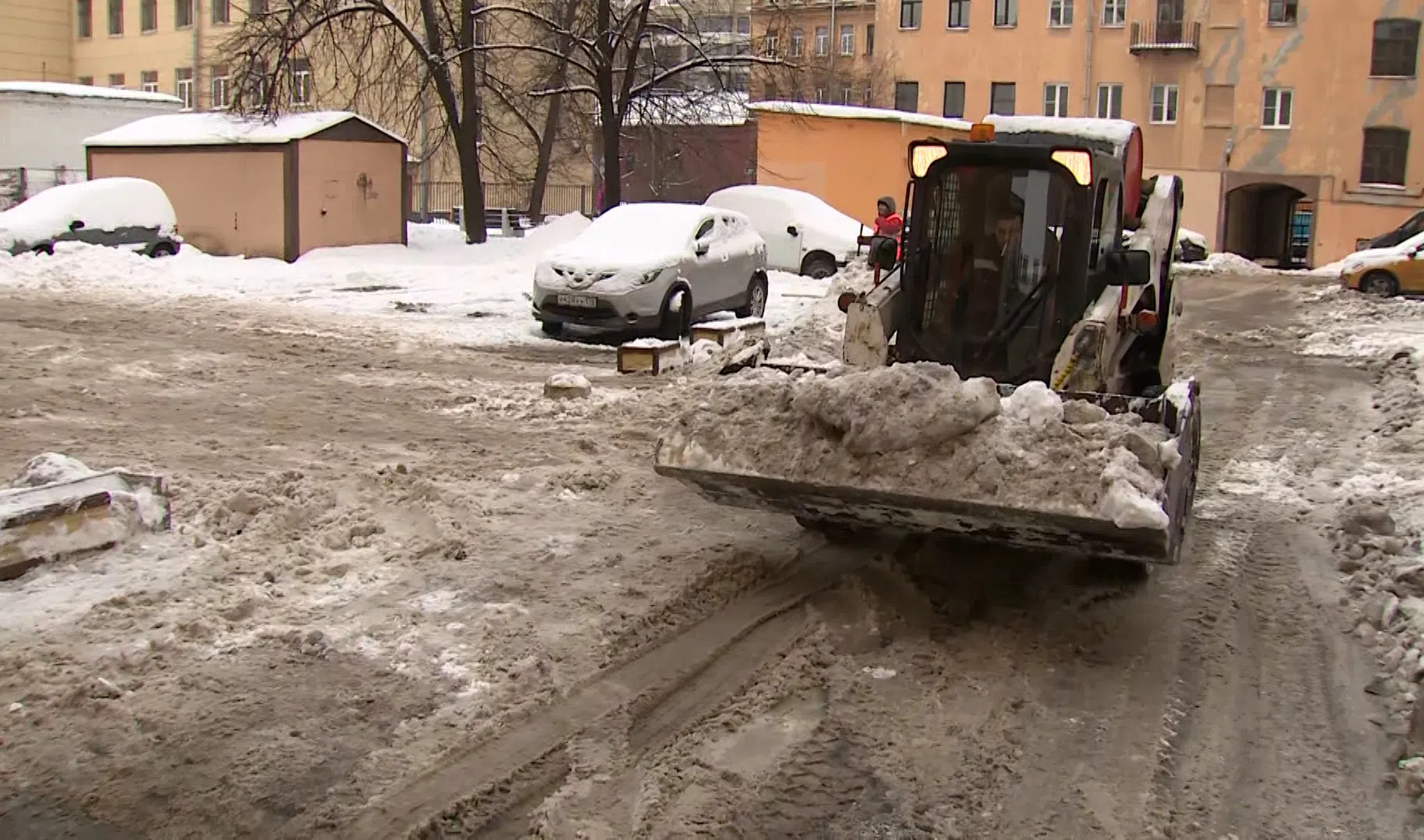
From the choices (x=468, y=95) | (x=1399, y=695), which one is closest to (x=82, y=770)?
(x=1399, y=695)

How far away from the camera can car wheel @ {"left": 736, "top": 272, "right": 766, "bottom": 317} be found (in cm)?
1684

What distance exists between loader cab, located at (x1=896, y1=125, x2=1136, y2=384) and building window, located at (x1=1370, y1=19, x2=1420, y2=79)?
130 feet

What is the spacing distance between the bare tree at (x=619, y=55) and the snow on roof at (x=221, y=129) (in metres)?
3.58

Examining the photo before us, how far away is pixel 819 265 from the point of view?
23344 mm

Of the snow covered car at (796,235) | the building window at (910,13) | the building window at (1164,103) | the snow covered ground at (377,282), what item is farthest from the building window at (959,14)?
the snow covered car at (796,235)

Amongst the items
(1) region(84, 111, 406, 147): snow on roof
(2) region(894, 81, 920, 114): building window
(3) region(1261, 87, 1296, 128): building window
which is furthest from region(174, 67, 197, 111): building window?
(3) region(1261, 87, 1296, 128): building window

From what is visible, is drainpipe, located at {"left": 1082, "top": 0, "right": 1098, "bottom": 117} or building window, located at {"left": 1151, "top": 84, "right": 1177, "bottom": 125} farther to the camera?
drainpipe, located at {"left": 1082, "top": 0, "right": 1098, "bottom": 117}

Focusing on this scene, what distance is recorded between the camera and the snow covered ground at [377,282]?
16.8 m

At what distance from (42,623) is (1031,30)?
1806 inches

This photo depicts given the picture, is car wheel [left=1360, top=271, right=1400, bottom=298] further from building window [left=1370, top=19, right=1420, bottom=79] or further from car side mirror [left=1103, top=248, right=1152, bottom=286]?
car side mirror [left=1103, top=248, right=1152, bottom=286]

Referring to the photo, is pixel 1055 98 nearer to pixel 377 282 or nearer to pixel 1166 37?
pixel 1166 37

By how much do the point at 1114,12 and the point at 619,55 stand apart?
969 inches

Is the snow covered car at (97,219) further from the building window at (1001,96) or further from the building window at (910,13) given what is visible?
the building window at (910,13)

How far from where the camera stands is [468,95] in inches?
1044
